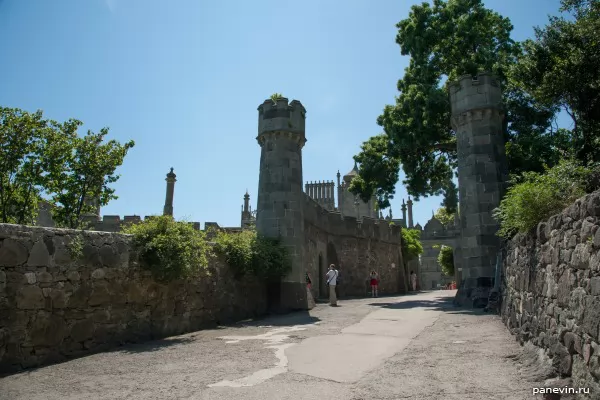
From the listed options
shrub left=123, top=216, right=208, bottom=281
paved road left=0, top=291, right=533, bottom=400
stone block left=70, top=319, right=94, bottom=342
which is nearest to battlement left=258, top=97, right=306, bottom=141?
shrub left=123, top=216, right=208, bottom=281

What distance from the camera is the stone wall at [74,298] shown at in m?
5.91

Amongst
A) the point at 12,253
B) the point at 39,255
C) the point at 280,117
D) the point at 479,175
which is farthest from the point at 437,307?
the point at 12,253

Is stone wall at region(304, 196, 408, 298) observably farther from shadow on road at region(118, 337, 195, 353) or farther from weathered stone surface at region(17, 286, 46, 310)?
weathered stone surface at region(17, 286, 46, 310)

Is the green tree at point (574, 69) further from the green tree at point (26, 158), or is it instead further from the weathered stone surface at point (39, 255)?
the green tree at point (26, 158)

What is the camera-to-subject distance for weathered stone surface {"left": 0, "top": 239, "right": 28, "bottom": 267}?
584 centimetres

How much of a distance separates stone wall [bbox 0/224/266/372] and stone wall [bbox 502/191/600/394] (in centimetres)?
638

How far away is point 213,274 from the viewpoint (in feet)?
34.1

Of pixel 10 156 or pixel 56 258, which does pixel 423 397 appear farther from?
pixel 10 156

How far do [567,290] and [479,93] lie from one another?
438 inches

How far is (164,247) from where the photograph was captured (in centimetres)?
816

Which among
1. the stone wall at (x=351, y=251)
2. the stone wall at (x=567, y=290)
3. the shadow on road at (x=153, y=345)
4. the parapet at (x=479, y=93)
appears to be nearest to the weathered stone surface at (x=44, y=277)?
the shadow on road at (x=153, y=345)

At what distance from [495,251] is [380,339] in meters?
7.19

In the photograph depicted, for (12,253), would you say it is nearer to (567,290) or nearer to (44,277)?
(44,277)

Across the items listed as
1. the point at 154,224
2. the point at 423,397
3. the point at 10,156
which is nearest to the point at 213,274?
the point at 154,224
